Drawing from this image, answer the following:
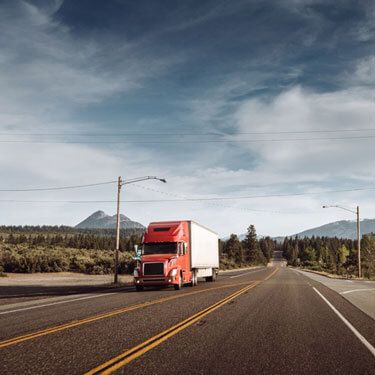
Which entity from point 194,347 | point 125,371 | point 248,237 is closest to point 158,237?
point 194,347

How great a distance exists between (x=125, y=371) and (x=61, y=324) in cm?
511

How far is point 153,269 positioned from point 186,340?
15.1 metres

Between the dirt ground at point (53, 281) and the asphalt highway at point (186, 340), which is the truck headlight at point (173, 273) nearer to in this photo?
the dirt ground at point (53, 281)

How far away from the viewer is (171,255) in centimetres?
2430

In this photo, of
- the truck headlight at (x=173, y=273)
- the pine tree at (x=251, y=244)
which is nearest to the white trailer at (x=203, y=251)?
the truck headlight at (x=173, y=273)

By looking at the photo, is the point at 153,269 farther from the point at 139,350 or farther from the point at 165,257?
the point at 139,350

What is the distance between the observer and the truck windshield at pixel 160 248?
976 inches

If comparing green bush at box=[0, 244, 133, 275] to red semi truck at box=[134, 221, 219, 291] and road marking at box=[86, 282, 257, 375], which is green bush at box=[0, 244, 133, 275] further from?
road marking at box=[86, 282, 257, 375]

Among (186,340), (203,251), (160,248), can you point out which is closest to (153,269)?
(160,248)

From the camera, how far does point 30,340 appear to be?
28.1 ft

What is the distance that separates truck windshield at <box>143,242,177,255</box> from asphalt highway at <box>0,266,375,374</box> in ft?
33.7

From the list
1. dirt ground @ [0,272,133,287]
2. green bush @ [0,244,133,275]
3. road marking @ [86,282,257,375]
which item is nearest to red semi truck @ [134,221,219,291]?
dirt ground @ [0,272,133,287]

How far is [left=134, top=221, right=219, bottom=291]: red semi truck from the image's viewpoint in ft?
76.9

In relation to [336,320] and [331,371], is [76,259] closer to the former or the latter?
[336,320]
